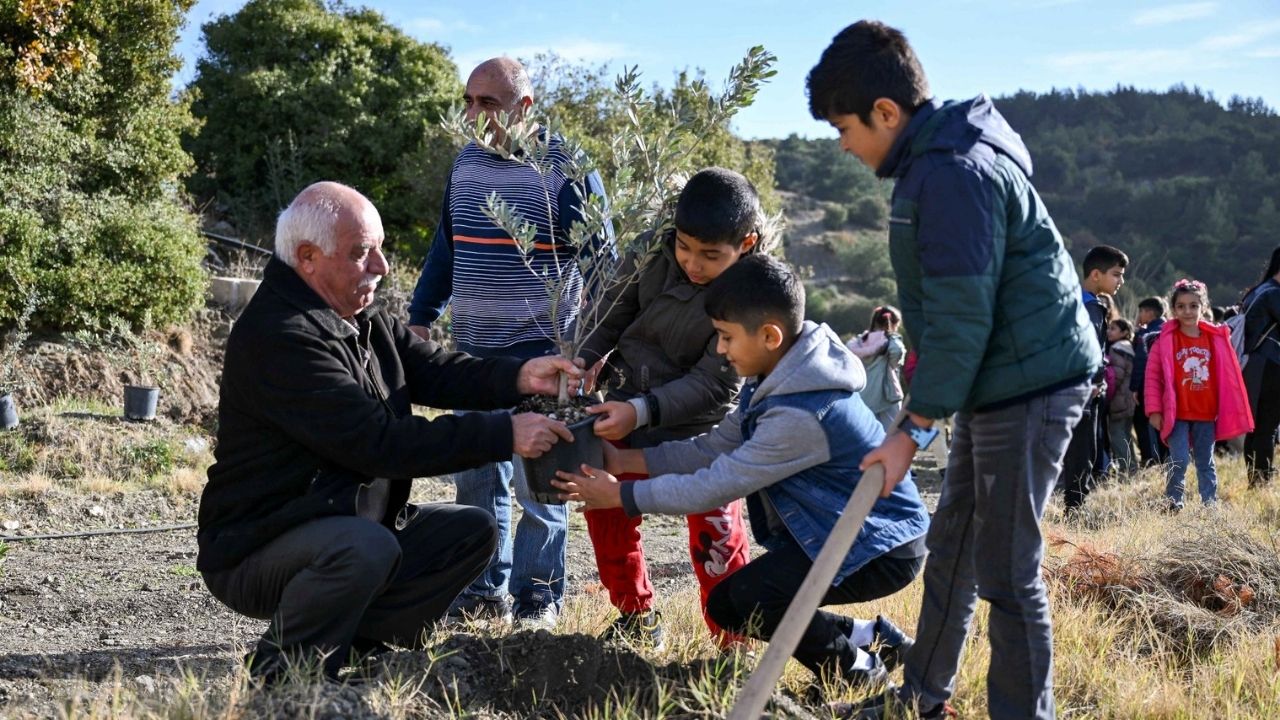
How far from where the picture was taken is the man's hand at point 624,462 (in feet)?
12.2

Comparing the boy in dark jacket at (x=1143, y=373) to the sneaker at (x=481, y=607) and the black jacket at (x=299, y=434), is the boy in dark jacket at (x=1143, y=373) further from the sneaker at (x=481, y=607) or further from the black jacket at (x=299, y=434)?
the black jacket at (x=299, y=434)

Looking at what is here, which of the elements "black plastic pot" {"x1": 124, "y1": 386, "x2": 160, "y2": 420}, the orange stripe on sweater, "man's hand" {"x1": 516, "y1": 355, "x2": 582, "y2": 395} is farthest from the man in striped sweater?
"black plastic pot" {"x1": 124, "y1": 386, "x2": 160, "y2": 420}

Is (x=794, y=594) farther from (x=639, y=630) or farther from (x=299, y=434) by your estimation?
(x=299, y=434)

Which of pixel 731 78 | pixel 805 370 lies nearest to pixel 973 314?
pixel 805 370

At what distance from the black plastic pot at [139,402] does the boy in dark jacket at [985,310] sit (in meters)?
8.07

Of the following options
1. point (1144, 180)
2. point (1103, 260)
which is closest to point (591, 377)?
point (1103, 260)

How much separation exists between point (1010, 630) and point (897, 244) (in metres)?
1.04

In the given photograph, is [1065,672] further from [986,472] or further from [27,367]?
[27,367]

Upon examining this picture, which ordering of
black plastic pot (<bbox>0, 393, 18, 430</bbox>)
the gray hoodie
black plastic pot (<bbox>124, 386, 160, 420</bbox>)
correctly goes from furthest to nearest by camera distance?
black plastic pot (<bbox>124, 386, 160, 420</bbox>)
black plastic pot (<bbox>0, 393, 18, 430</bbox>)
the gray hoodie

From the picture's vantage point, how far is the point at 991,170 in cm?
273

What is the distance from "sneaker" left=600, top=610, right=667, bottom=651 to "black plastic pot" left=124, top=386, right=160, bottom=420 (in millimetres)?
6720

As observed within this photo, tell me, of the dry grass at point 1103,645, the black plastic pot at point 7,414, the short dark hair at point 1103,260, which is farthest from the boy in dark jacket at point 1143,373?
the black plastic pot at point 7,414

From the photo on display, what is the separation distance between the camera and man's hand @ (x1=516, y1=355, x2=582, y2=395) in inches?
152

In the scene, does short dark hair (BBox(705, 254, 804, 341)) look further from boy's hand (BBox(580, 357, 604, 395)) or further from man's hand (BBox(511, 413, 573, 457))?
boy's hand (BBox(580, 357, 604, 395))
